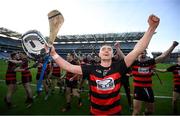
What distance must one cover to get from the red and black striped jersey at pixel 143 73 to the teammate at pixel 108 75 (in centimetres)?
350

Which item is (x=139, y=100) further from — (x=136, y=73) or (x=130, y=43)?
(x=130, y=43)

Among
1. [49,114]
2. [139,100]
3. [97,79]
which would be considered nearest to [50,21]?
[97,79]

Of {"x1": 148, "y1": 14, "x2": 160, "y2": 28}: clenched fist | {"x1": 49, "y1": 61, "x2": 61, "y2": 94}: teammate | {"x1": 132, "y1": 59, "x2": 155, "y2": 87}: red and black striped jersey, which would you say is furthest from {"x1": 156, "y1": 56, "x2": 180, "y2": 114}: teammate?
{"x1": 49, "y1": 61, "x2": 61, "y2": 94}: teammate

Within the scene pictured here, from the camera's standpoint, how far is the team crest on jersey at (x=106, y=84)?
370 centimetres

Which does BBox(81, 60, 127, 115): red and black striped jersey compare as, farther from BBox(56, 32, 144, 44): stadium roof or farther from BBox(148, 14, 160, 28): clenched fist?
BBox(56, 32, 144, 44): stadium roof

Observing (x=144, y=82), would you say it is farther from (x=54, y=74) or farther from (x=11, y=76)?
(x=54, y=74)

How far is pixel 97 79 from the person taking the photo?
3.80m

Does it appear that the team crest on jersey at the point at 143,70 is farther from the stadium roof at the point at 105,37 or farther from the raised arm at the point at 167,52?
the stadium roof at the point at 105,37

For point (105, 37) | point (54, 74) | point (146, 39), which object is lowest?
point (54, 74)

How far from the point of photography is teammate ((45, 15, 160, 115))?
12.1 ft

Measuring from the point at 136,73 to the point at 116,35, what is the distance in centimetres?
7219

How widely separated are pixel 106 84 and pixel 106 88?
0.06m

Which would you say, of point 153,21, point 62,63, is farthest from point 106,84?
point 153,21

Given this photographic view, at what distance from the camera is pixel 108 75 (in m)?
3.79
